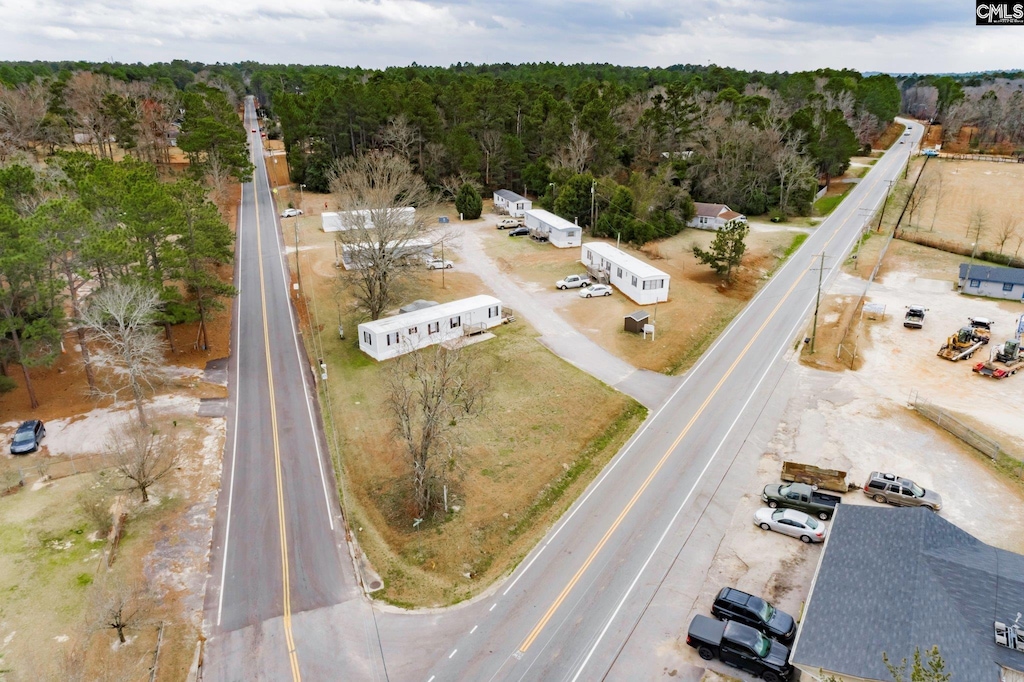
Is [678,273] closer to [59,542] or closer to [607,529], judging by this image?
[607,529]

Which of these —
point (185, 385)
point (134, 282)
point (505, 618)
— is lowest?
point (505, 618)

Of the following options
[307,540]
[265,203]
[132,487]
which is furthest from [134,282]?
[265,203]

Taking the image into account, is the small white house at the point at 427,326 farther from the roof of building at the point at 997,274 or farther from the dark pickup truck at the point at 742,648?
the roof of building at the point at 997,274

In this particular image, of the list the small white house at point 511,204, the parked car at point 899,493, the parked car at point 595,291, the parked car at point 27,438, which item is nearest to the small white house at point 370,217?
the parked car at point 595,291

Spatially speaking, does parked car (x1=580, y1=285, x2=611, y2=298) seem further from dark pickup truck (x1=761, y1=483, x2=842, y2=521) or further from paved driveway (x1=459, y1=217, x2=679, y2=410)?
dark pickup truck (x1=761, y1=483, x2=842, y2=521)

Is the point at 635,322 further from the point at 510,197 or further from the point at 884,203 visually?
the point at 884,203

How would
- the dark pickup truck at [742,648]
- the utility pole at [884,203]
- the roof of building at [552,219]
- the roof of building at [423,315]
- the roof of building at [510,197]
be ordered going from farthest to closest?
the roof of building at [510,197]
the utility pole at [884,203]
the roof of building at [552,219]
the roof of building at [423,315]
the dark pickup truck at [742,648]
